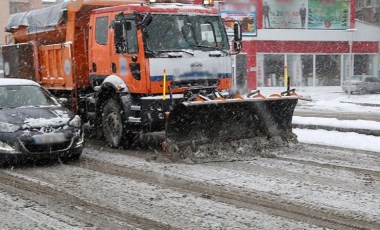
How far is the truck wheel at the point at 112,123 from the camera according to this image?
10695mm

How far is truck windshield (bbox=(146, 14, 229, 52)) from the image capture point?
10.0 metres

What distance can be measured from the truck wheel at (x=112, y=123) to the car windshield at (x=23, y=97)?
1.14 metres

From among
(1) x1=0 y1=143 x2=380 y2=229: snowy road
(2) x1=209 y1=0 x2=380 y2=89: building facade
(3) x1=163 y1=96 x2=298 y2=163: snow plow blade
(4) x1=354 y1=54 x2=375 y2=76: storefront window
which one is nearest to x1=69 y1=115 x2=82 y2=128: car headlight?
(1) x1=0 y1=143 x2=380 y2=229: snowy road

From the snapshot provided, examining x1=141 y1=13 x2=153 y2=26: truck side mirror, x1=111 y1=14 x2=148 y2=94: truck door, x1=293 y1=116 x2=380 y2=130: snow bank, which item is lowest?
x1=293 y1=116 x2=380 y2=130: snow bank

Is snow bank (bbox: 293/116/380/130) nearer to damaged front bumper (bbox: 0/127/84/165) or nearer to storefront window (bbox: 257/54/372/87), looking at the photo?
damaged front bumper (bbox: 0/127/84/165)

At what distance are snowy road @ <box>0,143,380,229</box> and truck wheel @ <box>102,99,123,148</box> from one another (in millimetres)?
1154

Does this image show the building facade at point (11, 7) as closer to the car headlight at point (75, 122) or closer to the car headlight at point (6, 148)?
the car headlight at point (75, 122)

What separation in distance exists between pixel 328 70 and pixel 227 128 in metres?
32.7

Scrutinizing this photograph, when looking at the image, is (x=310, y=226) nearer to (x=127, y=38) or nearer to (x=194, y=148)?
(x=194, y=148)

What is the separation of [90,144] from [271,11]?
89.1 feet

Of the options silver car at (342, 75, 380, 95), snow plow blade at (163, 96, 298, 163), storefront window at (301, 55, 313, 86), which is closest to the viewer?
snow plow blade at (163, 96, 298, 163)

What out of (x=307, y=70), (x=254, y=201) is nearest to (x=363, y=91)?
(x=307, y=70)

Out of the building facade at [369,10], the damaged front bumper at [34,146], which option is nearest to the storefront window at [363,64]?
the building facade at [369,10]

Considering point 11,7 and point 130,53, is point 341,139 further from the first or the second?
point 11,7
